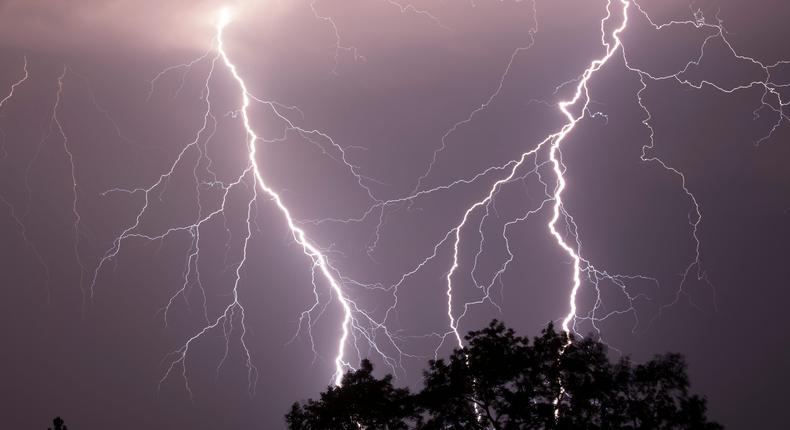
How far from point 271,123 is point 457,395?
14.3 meters

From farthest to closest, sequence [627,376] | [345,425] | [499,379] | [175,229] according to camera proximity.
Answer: [175,229] → [345,425] → [499,379] → [627,376]

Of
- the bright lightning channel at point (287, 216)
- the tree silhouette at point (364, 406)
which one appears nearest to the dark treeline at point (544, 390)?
the tree silhouette at point (364, 406)

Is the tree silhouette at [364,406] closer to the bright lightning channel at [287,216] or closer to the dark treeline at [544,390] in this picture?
the dark treeline at [544,390]

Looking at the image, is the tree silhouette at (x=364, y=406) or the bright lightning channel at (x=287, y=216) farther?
the bright lightning channel at (x=287, y=216)

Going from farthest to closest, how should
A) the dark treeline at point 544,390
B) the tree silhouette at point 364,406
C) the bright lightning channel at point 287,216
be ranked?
1. the bright lightning channel at point 287,216
2. the tree silhouette at point 364,406
3. the dark treeline at point 544,390

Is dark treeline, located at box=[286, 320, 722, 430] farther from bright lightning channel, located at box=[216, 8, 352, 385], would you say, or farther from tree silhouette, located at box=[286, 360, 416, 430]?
bright lightning channel, located at box=[216, 8, 352, 385]

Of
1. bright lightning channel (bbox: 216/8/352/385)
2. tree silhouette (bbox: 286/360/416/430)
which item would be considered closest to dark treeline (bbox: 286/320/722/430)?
tree silhouette (bbox: 286/360/416/430)

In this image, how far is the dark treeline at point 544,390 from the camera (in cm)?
920

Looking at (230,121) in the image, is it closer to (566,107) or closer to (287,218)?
(287,218)

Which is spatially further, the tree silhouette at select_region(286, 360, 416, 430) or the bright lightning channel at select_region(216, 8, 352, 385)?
the bright lightning channel at select_region(216, 8, 352, 385)

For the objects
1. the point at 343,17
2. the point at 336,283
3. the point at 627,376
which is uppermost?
the point at 343,17

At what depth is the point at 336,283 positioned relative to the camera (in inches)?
850

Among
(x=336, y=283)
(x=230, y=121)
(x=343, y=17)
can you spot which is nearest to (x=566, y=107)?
(x=343, y=17)

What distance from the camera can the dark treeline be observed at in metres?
9.20
